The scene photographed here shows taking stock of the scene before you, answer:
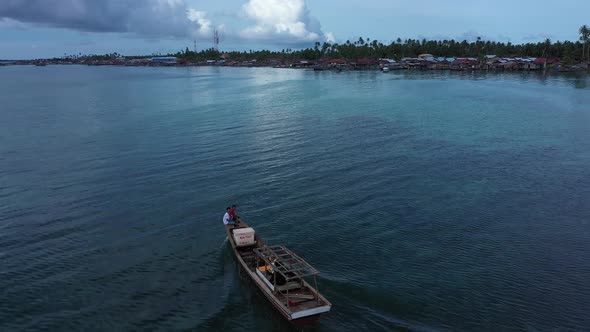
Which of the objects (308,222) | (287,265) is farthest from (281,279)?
(308,222)

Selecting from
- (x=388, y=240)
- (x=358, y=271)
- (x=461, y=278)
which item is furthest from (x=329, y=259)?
(x=461, y=278)

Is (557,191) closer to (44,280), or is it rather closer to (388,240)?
(388,240)

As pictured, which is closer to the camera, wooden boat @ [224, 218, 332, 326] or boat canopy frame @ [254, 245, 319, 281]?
wooden boat @ [224, 218, 332, 326]

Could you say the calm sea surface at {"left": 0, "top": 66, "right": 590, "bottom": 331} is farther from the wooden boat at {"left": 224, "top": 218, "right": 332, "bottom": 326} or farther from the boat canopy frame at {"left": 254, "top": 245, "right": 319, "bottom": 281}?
the boat canopy frame at {"left": 254, "top": 245, "right": 319, "bottom": 281}

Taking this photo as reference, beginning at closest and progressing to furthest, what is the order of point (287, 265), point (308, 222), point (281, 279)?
point (281, 279) < point (287, 265) < point (308, 222)

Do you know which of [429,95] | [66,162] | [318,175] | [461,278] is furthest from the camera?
[429,95]

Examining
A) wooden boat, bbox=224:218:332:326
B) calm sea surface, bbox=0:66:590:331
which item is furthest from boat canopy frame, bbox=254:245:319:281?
calm sea surface, bbox=0:66:590:331

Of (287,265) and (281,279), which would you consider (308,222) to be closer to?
(287,265)
